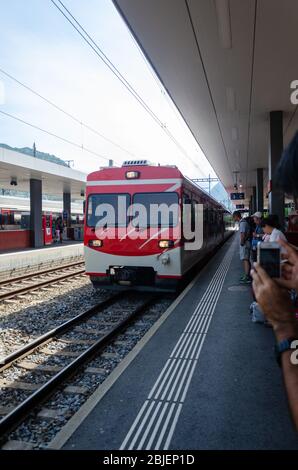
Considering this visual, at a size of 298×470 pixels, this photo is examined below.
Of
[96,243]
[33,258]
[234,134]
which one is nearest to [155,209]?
[96,243]

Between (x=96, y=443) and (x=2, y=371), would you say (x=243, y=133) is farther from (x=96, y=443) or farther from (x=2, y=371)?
(x=96, y=443)

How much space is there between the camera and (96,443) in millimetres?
2451

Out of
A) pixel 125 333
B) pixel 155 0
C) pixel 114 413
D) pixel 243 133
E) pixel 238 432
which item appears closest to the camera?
pixel 238 432

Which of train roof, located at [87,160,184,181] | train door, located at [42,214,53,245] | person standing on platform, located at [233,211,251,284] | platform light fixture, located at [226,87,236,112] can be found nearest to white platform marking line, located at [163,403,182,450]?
train roof, located at [87,160,184,181]

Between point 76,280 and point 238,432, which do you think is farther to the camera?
point 76,280

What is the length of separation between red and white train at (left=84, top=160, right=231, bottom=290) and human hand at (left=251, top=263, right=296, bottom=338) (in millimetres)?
5897

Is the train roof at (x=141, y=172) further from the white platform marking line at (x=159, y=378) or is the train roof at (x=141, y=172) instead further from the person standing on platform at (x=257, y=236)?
the white platform marking line at (x=159, y=378)

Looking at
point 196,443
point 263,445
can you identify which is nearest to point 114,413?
point 196,443

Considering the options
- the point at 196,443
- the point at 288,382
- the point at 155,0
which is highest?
the point at 155,0

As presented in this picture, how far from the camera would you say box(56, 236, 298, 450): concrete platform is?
96.8 inches

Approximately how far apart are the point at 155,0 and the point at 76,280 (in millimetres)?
7476

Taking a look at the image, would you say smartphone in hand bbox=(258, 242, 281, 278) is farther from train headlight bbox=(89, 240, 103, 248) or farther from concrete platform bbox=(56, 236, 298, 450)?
train headlight bbox=(89, 240, 103, 248)

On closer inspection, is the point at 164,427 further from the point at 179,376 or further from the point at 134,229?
the point at 134,229

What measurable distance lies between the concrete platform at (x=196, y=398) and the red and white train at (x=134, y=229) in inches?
96.2
